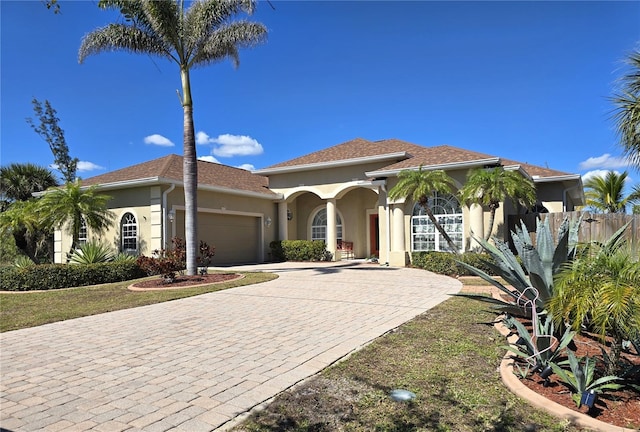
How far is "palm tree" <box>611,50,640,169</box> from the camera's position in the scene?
909cm

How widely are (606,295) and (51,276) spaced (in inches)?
615

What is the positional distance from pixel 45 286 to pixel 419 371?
45.3 feet

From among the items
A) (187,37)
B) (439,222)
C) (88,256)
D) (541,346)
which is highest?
(187,37)

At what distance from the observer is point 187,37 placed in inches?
565

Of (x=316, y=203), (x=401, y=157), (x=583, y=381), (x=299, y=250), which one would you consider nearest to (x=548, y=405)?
(x=583, y=381)

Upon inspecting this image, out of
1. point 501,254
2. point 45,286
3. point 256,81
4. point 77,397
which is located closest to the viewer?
point 77,397

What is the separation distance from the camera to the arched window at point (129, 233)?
62.1ft

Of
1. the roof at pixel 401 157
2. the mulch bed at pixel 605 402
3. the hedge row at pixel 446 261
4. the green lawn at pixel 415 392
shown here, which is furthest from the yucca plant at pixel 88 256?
the mulch bed at pixel 605 402

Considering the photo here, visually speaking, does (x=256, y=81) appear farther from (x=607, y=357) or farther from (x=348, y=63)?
(x=607, y=357)

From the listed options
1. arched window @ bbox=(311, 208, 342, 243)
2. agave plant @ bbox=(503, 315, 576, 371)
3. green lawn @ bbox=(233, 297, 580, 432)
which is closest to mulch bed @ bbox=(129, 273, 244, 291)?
green lawn @ bbox=(233, 297, 580, 432)

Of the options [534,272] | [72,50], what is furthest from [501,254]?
[72,50]

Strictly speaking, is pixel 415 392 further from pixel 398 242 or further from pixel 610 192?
pixel 610 192

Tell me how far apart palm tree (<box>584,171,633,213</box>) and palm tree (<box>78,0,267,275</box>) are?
25523 millimetres

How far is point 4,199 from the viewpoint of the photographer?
24.0 m
